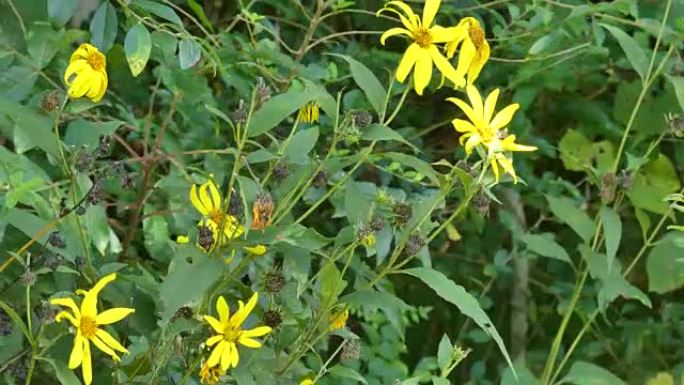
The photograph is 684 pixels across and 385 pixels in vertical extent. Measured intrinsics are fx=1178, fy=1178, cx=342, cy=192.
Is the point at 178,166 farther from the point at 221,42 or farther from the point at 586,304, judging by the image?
the point at 586,304

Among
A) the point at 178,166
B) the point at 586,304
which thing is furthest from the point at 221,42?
the point at 586,304

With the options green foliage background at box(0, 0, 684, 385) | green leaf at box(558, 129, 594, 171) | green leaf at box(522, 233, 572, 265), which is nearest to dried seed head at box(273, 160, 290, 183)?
green foliage background at box(0, 0, 684, 385)

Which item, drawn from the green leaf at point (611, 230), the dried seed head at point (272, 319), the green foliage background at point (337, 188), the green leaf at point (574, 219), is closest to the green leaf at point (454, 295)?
the green foliage background at point (337, 188)

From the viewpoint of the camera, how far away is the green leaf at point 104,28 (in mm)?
1024

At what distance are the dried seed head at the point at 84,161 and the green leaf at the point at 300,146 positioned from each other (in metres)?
0.15

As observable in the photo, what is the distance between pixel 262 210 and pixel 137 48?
0.70 ft

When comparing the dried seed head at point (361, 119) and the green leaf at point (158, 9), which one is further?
the green leaf at point (158, 9)

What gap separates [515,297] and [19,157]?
949 millimetres

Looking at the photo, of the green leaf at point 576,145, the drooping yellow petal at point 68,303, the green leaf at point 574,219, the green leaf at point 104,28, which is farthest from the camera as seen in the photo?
the green leaf at point 576,145

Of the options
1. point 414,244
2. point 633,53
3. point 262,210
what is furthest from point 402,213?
point 633,53

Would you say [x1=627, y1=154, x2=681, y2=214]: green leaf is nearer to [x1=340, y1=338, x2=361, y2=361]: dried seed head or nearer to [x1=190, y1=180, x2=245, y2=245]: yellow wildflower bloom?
[x1=340, y1=338, x2=361, y2=361]: dried seed head

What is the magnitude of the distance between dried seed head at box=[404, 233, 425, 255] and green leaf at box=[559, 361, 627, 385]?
0.45 m

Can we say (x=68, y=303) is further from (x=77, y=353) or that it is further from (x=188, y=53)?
(x=188, y=53)

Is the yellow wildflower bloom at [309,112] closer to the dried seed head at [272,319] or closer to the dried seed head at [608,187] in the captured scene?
the dried seed head at [272,319]
